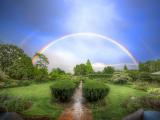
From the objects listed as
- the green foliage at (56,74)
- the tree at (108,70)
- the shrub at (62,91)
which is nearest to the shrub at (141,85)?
the tree at (108,70)

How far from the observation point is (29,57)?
8.32 m

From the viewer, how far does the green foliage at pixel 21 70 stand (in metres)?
7.98

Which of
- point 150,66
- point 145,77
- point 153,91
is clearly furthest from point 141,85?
point 150,66

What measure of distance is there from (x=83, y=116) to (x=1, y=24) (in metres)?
4.90

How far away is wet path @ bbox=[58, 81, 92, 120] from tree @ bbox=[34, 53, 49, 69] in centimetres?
194

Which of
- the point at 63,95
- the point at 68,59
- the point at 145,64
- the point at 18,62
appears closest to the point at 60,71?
the point at 68,59

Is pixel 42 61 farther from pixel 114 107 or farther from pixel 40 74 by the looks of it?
pixel 114 107

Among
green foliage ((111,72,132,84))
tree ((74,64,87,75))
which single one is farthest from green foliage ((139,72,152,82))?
tree ((74,64,87,75))

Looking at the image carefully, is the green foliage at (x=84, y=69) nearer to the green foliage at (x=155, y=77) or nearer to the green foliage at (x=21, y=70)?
the green foliage at (x=21, y=70)

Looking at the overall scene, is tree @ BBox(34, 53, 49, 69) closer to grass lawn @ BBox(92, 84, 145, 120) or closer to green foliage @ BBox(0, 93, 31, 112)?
green foliage @ BBox(0, 93, 31, 112)

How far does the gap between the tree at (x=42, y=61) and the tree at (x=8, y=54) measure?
2.87 ft

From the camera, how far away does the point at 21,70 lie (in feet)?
26.1

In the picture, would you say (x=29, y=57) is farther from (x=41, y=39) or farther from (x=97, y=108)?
(x=97, y=108)

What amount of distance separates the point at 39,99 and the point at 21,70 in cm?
177
